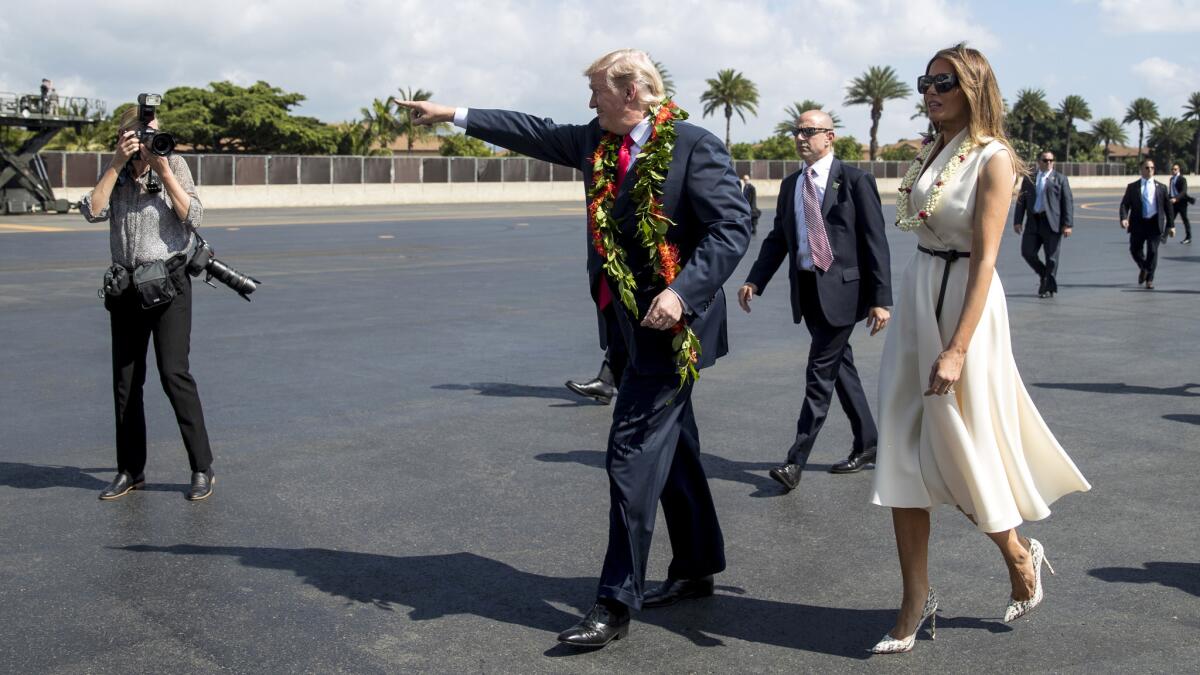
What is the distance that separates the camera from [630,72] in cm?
405

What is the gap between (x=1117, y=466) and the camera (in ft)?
21.1

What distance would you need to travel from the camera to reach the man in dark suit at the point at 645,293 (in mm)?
4039

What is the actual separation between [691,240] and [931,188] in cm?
78


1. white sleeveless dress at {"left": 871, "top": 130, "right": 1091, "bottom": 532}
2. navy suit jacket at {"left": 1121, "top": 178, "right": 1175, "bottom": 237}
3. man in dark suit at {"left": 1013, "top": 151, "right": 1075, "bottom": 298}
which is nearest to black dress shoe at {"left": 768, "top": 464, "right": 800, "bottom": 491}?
white sleeveless dress at {"left": 871, "top": 130, "right": 1091, "bottom": 532}

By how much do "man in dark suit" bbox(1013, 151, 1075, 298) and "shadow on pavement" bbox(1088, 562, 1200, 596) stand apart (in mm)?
10188

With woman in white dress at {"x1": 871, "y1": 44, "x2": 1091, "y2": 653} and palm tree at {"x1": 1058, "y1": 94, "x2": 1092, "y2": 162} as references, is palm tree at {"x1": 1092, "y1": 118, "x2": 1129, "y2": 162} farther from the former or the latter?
woman in white dress at {"x1": 871, "y1": 44, "x2": 1091, "y2": 653}

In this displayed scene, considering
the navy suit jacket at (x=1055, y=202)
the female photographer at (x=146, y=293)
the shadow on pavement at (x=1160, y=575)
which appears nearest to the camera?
the shadow on pavement at (x=1160, y=575)

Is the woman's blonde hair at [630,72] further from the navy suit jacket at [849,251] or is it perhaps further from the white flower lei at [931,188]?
the navy suit jacket at [849,251]

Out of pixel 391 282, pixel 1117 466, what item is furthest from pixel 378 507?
pixel 391 282

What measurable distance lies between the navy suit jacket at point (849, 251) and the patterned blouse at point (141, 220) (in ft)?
8.89

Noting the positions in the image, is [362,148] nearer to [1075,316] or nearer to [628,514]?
[1075,316]

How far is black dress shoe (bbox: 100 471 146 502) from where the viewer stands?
5.82m

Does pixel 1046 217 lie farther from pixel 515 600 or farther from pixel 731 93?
pixel 731 93

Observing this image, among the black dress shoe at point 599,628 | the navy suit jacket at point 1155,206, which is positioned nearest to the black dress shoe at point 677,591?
the black dress shoe at point 599,628
